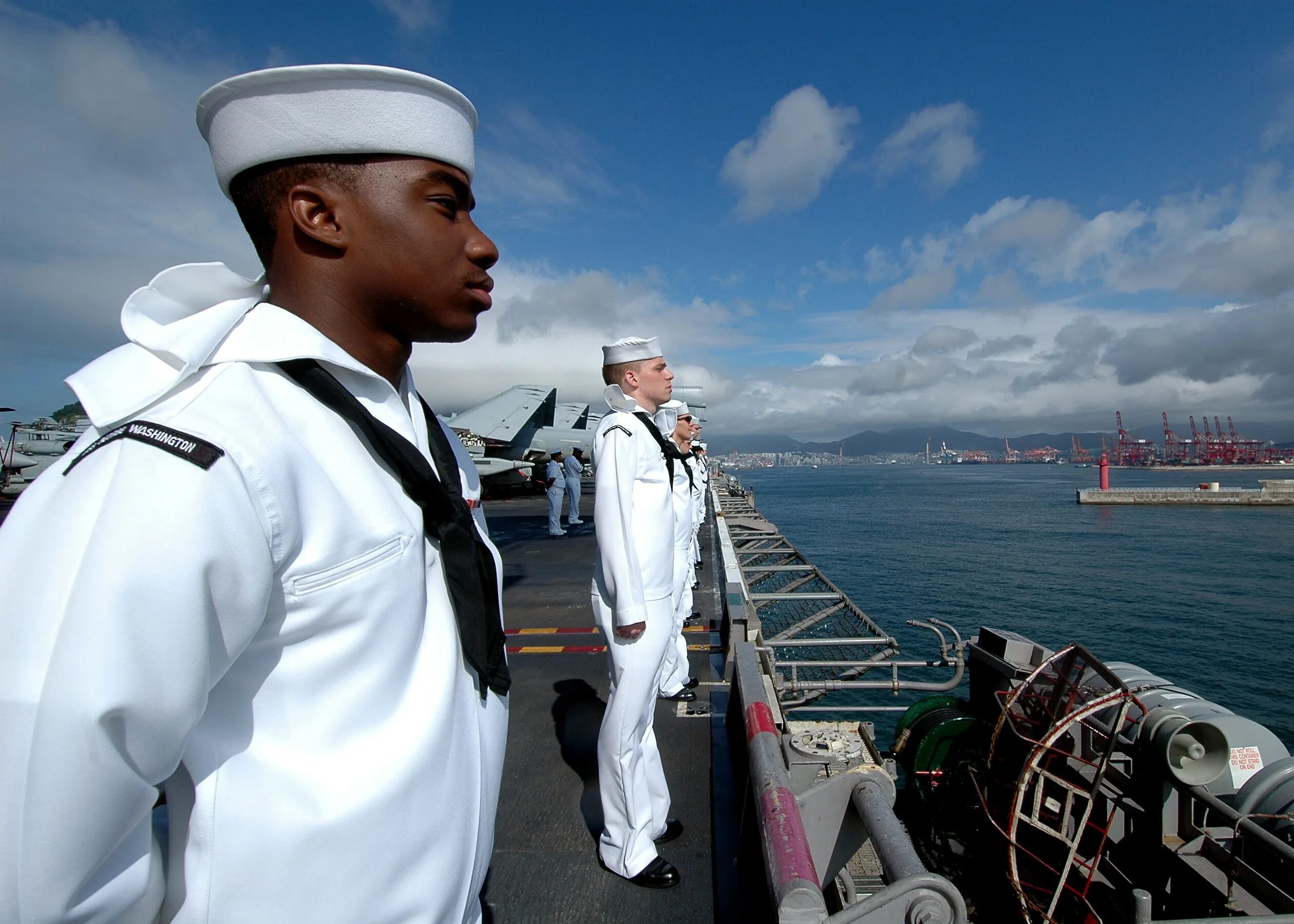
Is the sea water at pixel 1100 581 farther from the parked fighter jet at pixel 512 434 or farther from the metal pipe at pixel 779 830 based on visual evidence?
the parked fighter jet at pixel 512 434

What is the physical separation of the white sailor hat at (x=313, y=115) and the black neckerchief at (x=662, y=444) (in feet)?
7.19

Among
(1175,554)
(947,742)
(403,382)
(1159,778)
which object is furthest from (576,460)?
(1175,554)

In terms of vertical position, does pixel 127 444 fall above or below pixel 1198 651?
above

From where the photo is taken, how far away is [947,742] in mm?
4875

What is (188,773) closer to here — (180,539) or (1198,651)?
(180,539)

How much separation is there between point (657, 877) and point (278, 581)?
250cm

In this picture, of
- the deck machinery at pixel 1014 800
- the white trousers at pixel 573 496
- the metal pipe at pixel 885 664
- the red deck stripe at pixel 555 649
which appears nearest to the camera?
the deck machinery at pixel 1014 800

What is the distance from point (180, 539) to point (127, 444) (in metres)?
0.13

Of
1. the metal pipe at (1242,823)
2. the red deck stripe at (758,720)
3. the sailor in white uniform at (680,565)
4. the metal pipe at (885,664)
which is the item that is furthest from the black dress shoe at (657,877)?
the metal pipe at (885,664)

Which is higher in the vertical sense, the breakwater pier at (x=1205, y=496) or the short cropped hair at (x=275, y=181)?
the short cropped hair at (x=275, y=181)

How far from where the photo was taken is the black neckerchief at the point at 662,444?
3.22 m

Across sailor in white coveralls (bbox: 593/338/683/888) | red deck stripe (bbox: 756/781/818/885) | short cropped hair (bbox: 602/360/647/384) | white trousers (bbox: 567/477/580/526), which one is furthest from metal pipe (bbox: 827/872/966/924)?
white trousers (bbox: 567/477/580/526)

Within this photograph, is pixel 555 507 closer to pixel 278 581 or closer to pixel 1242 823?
pixel 1242 823

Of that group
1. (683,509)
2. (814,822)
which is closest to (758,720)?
(814,822)
